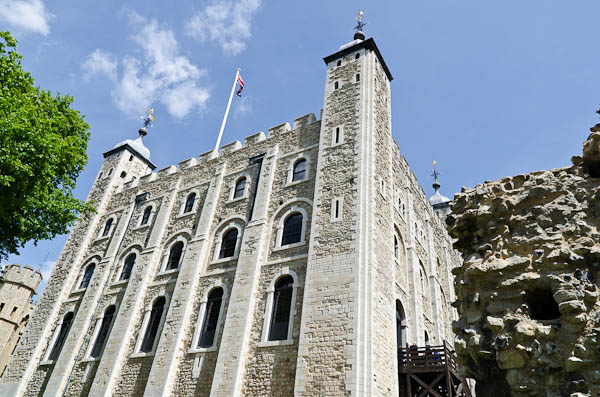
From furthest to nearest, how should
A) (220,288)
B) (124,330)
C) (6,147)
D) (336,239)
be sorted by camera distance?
(124,330)
(220,288)
(336,239)
(6,147)

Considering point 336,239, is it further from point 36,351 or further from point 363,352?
point 36,351

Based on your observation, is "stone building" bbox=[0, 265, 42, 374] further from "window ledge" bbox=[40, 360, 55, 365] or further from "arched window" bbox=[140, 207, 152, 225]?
"arched window" bbox=[140, 207, 152, 225]

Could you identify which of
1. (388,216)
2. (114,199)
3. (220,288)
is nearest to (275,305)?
(220,288)

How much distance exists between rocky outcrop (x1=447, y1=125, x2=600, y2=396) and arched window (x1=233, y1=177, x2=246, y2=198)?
13.0m

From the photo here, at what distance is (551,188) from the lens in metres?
5.77

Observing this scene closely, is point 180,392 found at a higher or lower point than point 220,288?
lower

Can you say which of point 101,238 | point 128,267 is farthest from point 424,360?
point 101,238

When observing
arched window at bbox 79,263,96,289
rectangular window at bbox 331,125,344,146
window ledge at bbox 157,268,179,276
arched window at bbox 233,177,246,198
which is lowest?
window ledge at bbox 157,268,179,276

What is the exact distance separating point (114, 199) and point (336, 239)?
1767cm

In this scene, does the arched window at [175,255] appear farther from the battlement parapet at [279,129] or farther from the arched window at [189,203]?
the battlement parapet at [279,129]

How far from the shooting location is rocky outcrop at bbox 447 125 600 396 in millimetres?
4605

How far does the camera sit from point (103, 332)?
17.9m

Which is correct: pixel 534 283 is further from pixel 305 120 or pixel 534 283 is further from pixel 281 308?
pixel 305 120

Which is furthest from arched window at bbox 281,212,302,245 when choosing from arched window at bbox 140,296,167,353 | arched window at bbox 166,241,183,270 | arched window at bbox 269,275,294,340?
arched window at bbox 140,296,167,353
